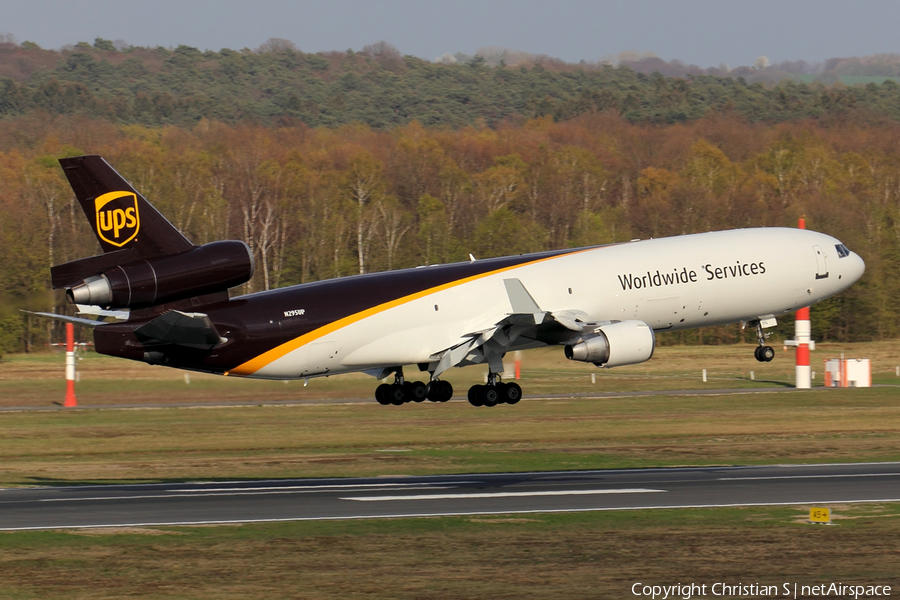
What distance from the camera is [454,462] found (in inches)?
2527

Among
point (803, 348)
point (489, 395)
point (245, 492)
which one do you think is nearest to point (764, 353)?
point (489, 395)

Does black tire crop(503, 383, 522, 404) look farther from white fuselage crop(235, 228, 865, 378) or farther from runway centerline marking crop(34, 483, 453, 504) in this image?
runway centerline marking crop(34, 483, 453, 504)

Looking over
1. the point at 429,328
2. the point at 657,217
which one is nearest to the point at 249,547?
the point at 429,328

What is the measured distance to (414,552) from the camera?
124 feet

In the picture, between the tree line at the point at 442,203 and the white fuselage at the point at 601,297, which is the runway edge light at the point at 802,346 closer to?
the tree line at the point at 442,203

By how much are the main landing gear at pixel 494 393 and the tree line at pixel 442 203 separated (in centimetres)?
4709

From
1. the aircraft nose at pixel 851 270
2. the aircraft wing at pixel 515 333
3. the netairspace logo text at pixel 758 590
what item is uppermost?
the aircraft nose at pixel 851 270

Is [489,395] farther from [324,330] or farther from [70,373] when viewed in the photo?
[70,373]

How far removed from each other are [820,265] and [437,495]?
20023 mm

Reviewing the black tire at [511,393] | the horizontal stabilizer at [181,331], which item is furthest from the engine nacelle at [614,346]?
the horizontal stabilizer at [181,331]

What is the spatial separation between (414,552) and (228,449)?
34316 mm

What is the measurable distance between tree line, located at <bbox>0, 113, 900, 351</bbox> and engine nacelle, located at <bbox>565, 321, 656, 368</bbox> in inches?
2021

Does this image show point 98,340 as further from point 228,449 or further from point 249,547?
point 228,449

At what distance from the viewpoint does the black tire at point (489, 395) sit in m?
48.6
